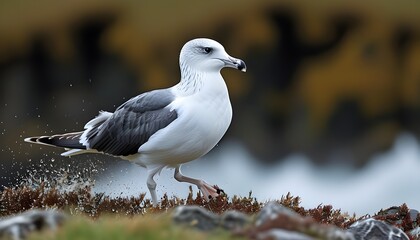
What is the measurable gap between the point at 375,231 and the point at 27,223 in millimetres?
4129

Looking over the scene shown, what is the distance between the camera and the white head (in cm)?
953

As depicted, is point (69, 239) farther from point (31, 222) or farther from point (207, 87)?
point (207, 87)

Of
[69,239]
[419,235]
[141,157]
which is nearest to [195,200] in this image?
[141,157]

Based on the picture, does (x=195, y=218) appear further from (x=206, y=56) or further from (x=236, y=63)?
(x=206, y=56)

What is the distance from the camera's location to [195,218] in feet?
18.7

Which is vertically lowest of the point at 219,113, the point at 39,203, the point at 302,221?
the point at 39,203

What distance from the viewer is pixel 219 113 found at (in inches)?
366

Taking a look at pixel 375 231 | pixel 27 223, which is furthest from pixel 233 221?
pixel 375 231

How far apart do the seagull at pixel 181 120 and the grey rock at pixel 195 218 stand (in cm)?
349

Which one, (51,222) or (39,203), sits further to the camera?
(39,203)

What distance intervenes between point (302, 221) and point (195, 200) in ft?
15.4

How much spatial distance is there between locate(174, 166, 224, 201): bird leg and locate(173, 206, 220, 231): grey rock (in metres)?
4.27

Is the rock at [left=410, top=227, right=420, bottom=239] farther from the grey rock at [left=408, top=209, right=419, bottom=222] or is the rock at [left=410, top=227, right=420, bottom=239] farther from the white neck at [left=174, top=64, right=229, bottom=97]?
the white neck at [left=174, top=64, right=229, bottom=97]

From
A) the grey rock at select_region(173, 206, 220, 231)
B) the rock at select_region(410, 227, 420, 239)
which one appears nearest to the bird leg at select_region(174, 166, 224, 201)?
the rock at select_region(410, 227, 420, 239)
